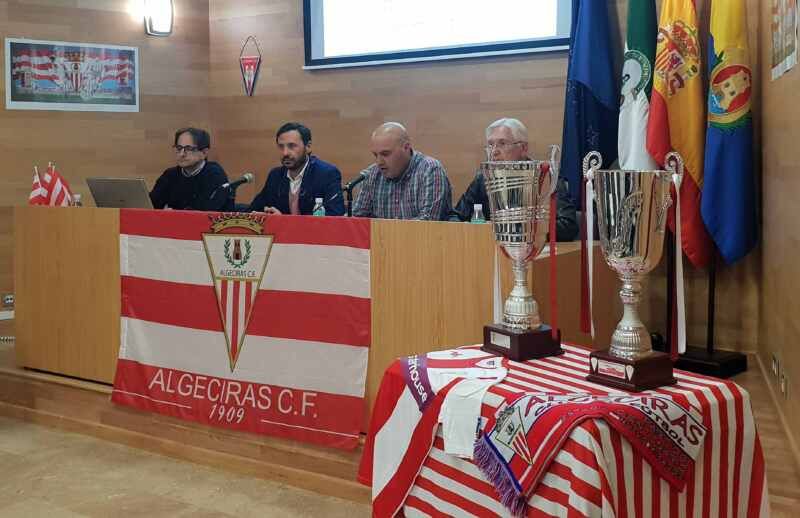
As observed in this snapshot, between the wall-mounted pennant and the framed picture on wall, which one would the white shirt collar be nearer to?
the wall-mounted pennant

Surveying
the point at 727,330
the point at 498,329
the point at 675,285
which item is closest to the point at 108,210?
the point at 498,329

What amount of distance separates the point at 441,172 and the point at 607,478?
8.82 ft

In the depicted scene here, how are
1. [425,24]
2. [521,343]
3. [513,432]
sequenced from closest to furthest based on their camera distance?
[513,432] → [521,343] → [425,24]

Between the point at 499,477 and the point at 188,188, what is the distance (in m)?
3.78

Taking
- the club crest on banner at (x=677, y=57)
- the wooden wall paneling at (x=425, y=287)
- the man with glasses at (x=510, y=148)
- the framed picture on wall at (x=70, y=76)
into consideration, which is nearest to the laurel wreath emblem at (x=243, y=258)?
the wooden wall paneling at (x=425, y=287)

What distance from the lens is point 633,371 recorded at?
1.70 metres

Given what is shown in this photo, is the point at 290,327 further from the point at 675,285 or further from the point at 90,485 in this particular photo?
the point at 675,285

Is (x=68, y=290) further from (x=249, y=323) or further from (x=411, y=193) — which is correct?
(x=411, y=193)

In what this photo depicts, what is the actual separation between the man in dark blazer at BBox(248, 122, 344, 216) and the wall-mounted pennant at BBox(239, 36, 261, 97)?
57.8 inches

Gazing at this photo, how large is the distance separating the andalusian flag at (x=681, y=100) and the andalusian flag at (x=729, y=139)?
9 cm

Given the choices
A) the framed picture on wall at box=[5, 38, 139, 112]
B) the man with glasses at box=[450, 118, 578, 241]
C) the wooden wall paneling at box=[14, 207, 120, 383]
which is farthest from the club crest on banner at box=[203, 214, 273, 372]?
the framed picture on wall at box=[5, 38, 139, 112]

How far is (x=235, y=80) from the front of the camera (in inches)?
243

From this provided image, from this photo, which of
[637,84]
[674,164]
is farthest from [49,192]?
[674,164]

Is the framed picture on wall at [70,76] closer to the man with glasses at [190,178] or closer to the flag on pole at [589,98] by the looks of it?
the man with glasses at [190,178]
